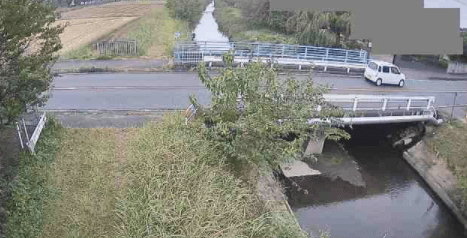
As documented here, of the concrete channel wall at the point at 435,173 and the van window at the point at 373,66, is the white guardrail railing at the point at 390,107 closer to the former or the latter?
the concrete channel wall at the point at 435,173

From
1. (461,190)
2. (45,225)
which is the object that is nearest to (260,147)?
(45,225)

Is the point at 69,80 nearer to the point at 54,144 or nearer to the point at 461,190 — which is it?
the point at 54,144

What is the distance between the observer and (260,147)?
12070 mm

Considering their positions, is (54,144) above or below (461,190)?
above

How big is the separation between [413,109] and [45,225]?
15059 millimetres

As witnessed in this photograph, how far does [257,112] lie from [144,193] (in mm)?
3973

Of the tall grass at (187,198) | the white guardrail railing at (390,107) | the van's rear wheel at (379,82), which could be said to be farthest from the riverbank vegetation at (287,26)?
the tall grass at (187,198)

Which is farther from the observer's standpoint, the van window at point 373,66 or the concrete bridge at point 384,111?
the van window at point 373,66

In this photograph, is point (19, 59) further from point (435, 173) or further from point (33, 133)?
point (435, 173)

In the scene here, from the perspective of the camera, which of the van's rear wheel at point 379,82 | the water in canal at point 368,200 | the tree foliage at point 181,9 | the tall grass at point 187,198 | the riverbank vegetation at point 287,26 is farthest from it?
the tree foliage at point 181,9

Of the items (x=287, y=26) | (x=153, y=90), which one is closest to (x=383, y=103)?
(x=153, y=90)

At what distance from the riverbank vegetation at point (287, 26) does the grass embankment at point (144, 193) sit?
21.6 m

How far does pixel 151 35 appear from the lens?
31438mm

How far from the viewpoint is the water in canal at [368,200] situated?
14312mm
